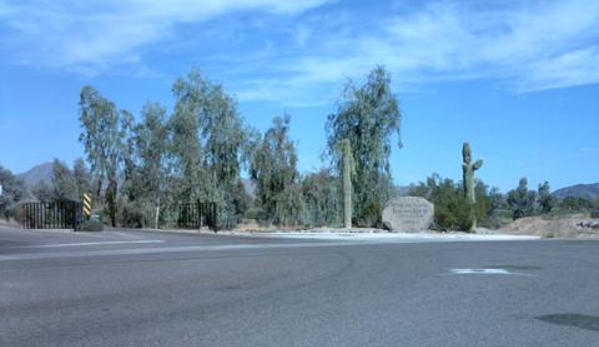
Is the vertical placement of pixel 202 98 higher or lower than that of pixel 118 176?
higher

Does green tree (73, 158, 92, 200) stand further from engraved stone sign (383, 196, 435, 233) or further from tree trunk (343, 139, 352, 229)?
engraved stone sign (383, 196, 435, 233)

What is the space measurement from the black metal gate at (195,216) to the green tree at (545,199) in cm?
3842

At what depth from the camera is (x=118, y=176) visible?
60094 mm

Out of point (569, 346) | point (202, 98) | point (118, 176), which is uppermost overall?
point (202, 98)

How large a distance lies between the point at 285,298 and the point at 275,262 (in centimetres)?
649

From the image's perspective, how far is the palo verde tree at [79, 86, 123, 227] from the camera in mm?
59500

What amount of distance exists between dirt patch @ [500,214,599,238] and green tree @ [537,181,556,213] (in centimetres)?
2822

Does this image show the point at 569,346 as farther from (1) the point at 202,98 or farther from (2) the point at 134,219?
(2) the point at 134,219

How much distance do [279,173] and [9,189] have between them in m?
32.6

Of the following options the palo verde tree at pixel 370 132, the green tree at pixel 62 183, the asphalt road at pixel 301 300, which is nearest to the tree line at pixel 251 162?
the palo verde tree at pixel 370 132

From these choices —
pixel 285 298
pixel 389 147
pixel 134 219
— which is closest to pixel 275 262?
pixel 285 298

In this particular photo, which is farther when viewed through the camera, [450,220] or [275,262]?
[450,220]

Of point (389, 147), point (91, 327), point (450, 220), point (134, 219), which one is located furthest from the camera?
point (134, 219)

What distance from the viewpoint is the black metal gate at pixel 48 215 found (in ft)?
144
